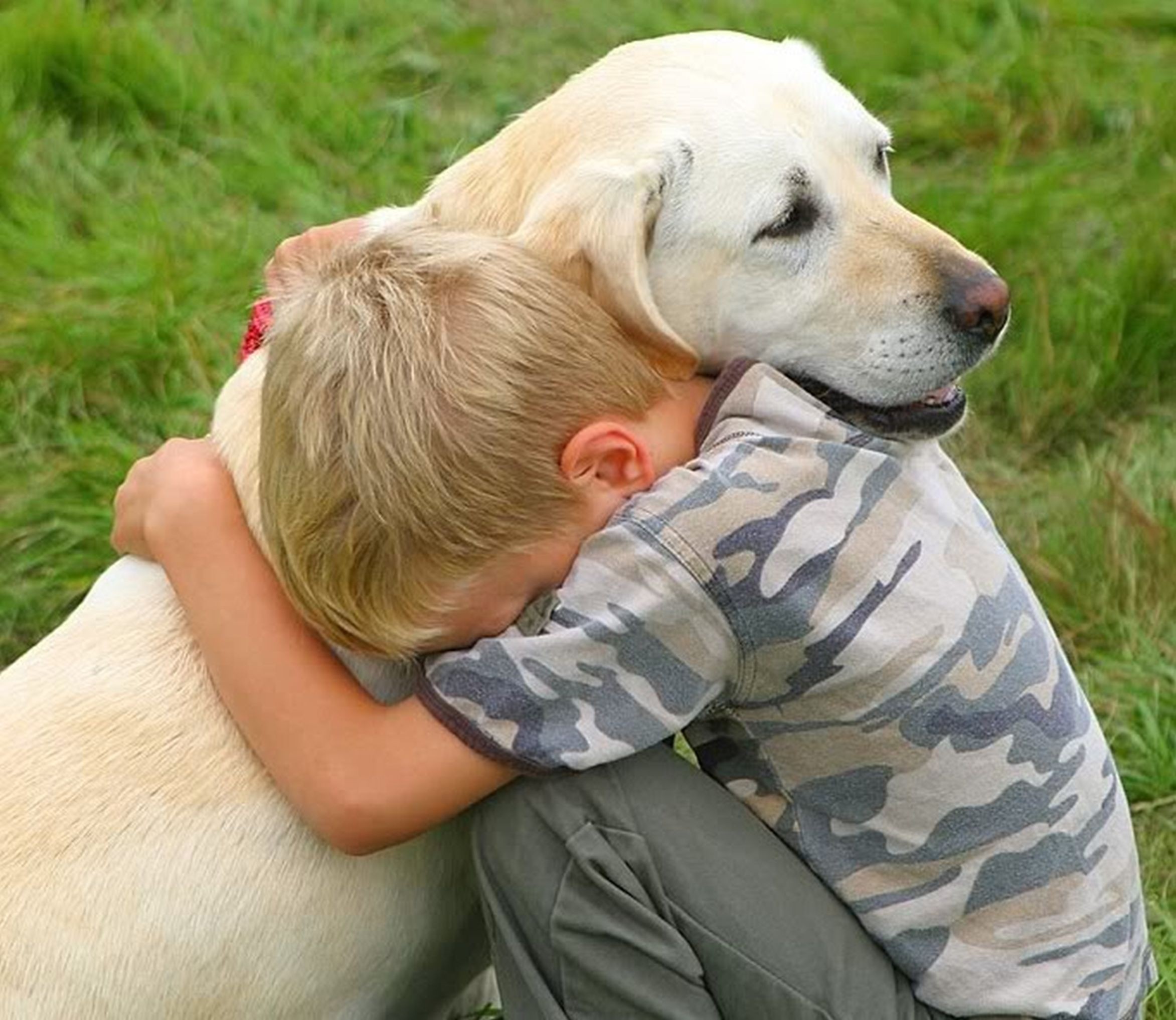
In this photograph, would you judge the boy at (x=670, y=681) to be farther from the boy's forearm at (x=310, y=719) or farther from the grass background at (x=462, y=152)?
the grass background at (x=462, y=152)

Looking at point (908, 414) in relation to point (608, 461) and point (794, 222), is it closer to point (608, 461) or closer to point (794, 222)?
point (794, 222)

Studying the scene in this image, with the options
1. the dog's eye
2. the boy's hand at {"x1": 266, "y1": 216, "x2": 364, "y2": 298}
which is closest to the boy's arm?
the boy's hand at {"x1": 266, "y1": 216, "x2": 364, "y2": 298}

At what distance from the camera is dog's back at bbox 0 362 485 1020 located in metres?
2.24

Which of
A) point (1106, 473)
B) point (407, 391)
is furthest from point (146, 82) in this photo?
point (407, 391)

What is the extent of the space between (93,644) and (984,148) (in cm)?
291

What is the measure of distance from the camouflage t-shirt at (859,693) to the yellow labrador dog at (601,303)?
0.12 meters

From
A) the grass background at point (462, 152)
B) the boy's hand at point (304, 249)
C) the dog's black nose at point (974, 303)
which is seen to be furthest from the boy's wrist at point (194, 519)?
the grass background at point (462, 152)

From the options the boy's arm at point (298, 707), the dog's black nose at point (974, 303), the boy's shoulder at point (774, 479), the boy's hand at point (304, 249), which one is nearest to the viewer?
the boy's shoulder at point (774, 479)

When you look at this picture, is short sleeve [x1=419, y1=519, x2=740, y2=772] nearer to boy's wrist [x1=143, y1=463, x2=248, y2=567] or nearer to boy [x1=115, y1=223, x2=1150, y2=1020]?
boy [x1=115, y1=223, x2=1150, y2=1020]

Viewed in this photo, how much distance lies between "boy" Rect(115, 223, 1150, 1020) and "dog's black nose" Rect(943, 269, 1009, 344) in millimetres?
166

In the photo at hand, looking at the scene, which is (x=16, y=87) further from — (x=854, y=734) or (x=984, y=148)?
(x=854, y=734)

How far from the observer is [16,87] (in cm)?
445

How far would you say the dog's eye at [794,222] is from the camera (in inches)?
90.3

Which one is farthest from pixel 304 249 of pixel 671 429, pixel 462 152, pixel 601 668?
pixel 462 152
